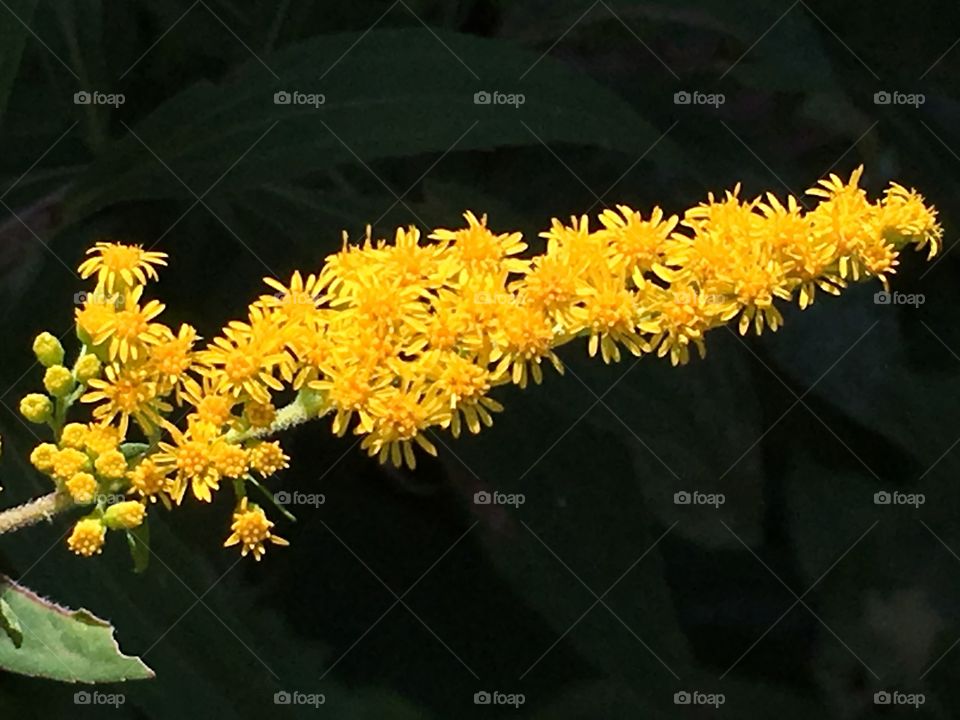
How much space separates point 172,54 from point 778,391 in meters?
1.38

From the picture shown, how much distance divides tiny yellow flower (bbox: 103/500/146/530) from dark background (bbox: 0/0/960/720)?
556 millimetres

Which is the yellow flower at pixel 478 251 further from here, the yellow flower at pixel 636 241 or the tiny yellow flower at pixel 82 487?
the tiny yellow flower at pixel 82 487

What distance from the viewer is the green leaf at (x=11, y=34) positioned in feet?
5.71

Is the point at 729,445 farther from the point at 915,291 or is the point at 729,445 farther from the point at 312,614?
the point at 312,614

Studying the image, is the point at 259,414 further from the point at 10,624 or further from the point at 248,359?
the point at 10,624

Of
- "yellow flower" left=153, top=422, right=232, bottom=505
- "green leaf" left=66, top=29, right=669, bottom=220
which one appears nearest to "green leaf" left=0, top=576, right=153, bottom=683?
"yellow flower" left=153, top=422, right=232, bottom=505

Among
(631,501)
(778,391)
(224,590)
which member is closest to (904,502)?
(778,391)

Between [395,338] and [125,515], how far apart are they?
1.28ft

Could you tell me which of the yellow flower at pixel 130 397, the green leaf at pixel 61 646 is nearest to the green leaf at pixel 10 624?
the green leaf at pixel 61 646

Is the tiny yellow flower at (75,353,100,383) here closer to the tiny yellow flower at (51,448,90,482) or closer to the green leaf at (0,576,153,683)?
the tiny yellow flower at (51,448,90,482)

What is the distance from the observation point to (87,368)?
4.50 feet

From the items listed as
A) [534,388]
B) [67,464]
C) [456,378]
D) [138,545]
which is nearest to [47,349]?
[67,464]

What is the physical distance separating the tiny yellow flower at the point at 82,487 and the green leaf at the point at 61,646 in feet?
0.62

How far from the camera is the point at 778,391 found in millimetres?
2217
